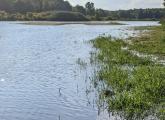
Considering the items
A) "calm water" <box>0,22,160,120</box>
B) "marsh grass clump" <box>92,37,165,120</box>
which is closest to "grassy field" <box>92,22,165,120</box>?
"marsh grass clump" <box>92,37,165,120</box>

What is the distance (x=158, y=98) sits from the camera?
20.0m

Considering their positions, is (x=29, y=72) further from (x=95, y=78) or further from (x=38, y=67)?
(x=95, y=78)

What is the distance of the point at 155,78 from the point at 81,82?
5.71 meters

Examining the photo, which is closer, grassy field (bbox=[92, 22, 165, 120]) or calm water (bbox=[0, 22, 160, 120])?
grassy field (bbox=[92, 22, 165, 120])

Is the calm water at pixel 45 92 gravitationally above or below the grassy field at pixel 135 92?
below

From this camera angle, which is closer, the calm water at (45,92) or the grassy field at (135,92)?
the grassy field at (135,92)

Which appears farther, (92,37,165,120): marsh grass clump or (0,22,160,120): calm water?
(0,22,160,120): calm water

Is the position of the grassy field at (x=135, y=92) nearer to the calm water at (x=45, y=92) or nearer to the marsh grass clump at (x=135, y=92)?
the marsh grass clump at (x=135, y=92)

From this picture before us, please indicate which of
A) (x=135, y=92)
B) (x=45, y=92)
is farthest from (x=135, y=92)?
(x=45, y=92)

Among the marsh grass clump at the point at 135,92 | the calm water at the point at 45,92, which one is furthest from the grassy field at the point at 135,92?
the calm water at the point at 45,92

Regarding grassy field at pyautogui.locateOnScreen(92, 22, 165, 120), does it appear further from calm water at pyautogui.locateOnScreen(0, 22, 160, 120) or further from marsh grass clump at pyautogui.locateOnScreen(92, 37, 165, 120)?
calm water at pyautogui.locateOnScreen(0, 22, 160, 120)

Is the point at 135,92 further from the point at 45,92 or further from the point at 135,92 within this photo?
the point at 45,92

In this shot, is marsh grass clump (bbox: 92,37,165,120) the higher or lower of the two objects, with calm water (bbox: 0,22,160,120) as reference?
higher

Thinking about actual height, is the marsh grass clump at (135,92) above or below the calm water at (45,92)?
above
